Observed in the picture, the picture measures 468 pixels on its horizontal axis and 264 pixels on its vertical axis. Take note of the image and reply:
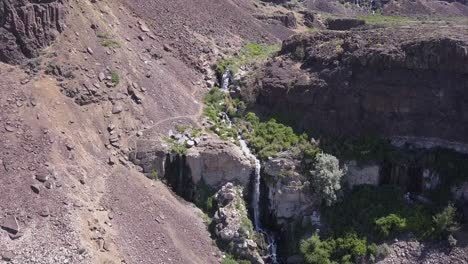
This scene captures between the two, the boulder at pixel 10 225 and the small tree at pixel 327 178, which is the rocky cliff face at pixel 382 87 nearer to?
the small tree at pixel 327 178

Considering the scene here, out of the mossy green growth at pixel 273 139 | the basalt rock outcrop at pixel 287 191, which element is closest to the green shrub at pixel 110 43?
the mossy green growth at pixel 273 139

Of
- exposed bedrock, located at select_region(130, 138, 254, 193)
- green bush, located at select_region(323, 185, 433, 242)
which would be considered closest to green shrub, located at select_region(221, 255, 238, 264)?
exposed bedrock, located at select_region(130, 138, 254, 193)

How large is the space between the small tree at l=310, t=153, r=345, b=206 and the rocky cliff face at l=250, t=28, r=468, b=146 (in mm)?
3430

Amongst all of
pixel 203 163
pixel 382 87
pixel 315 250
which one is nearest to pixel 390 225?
pixel 315 250

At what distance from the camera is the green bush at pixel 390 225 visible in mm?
31000

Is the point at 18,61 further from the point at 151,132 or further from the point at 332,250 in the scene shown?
the point at 332,250

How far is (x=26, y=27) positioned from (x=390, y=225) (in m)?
26.4

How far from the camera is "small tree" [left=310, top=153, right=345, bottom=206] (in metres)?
32.2

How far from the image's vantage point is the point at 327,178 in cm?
3222

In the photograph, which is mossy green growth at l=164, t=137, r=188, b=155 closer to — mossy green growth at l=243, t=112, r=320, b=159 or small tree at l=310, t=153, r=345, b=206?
mossy green growth at l=243, t=112, r=320, b=159

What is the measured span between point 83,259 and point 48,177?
212 inches

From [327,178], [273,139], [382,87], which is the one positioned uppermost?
[382,87]

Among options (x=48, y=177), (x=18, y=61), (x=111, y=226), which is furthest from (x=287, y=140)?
(x=18, y=61)

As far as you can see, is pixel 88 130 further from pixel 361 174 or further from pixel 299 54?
pixel 361 174
